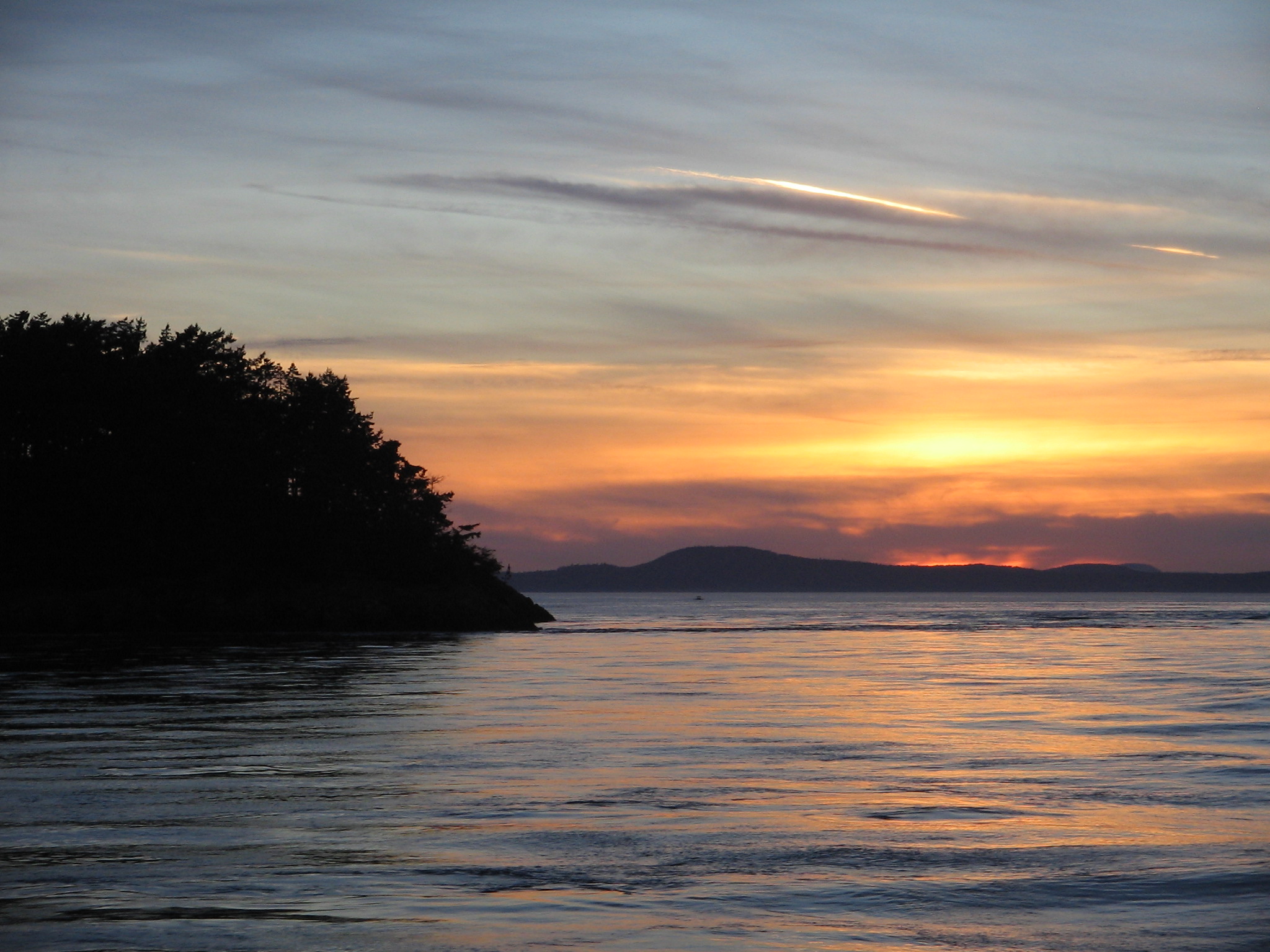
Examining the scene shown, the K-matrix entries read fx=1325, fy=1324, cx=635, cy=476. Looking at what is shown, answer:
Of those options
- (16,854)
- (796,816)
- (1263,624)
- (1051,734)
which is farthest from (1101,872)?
(1263,624)

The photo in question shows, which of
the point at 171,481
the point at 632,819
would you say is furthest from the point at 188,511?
the point at 632,819

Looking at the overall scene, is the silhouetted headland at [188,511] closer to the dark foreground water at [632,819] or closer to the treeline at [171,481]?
the treeline at [171,481]

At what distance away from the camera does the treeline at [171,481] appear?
77.2 m

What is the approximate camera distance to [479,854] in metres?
11.9

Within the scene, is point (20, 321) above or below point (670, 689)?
above

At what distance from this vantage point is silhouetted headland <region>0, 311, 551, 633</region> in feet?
248

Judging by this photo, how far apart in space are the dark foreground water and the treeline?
4752 centimetres

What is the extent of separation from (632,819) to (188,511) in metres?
71.1

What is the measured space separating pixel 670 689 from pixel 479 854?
20.8m

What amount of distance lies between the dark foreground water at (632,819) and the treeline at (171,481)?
1871 inches

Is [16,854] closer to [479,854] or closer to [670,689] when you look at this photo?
[479,854]

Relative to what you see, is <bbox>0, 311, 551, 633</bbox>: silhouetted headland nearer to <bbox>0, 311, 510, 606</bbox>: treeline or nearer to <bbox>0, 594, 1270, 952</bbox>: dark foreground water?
<bbox>0, 311, 510, 606</bbox>: treeline

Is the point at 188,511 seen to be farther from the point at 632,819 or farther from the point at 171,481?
the point at 632,819

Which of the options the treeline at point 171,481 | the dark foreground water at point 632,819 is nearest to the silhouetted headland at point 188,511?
the treeline at point 171,481
